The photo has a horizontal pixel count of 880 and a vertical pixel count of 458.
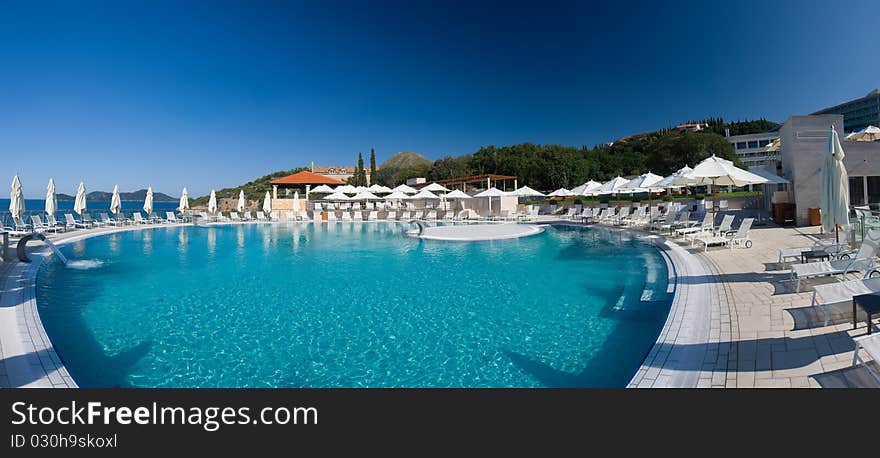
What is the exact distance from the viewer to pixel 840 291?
13.4 feet

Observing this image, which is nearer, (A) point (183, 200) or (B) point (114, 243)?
(B) point (114, 243)

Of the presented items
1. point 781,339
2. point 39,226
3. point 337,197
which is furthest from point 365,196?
point 781,339

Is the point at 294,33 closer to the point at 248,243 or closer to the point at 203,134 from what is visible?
the point at 248,243

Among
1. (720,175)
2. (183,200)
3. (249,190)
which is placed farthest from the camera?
(249,190)

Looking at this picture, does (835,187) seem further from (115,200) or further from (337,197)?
A: (115,200)

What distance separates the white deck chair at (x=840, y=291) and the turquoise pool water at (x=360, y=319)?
1.49 meters

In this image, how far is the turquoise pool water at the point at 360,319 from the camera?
3994mm

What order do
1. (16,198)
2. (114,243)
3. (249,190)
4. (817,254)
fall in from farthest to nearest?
(249,190) < (114,243) < (16,198) < (817,254)

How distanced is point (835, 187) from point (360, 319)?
7.05m

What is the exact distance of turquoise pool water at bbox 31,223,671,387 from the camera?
399cm

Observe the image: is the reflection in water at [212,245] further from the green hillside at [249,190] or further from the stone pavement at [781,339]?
the green hillside at [249,190]

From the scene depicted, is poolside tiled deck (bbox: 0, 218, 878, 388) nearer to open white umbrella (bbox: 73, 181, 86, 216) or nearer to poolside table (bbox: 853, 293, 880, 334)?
poolside table (bbox: 853, 293, 880, 334)

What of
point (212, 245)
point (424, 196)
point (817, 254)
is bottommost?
point (817, 254)

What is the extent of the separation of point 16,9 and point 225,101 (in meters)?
18.0
